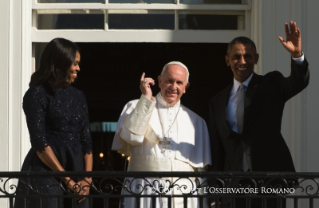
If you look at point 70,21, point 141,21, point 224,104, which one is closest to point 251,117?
point 224,104

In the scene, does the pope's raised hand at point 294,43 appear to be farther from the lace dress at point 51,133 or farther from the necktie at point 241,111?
the lace dress at point 51,133

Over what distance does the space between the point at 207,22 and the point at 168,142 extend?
1548mm

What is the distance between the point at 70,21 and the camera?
605cm

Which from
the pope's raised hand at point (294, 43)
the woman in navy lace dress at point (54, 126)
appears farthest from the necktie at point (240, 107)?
the woman in navy lace dress at point (54, 126)

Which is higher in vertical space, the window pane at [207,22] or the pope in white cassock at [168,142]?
the window pane at [207,22]

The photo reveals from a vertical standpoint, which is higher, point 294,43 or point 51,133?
point 294,43

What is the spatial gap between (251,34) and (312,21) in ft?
1.76

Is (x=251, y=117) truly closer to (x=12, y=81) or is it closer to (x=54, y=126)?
(x=54, y=126)

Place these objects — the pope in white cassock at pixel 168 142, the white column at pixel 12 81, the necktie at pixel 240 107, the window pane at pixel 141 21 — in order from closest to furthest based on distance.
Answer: the necktie at pixel 240 107 < the pope in white cassock at pixel 168 142 < the white column at pixel 12 81 < the window pane at pixel 141 21

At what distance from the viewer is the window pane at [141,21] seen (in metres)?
6.02

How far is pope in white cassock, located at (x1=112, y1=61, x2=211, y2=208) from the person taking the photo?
15.9 feet

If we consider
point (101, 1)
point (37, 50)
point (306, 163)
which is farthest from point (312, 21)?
point (37, 50)

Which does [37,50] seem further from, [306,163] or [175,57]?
[175,57]

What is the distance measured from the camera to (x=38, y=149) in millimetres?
4238
